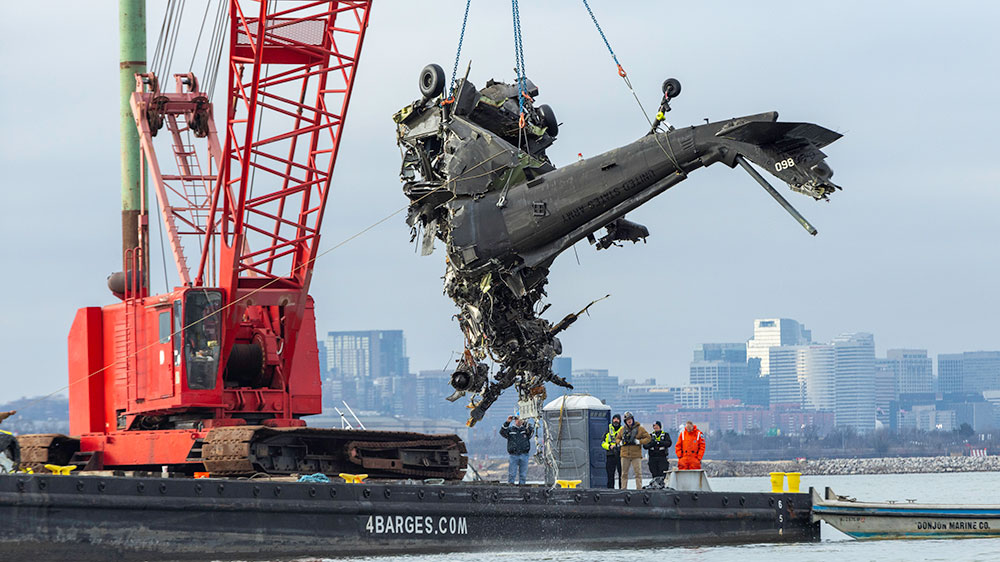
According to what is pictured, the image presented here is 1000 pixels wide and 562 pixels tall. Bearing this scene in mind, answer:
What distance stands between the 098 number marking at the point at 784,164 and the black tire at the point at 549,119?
18.2ft

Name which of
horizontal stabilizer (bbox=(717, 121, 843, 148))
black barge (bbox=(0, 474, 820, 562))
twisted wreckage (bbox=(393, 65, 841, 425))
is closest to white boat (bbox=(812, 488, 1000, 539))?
black barge (bbox=(0, 474, 820, 562))

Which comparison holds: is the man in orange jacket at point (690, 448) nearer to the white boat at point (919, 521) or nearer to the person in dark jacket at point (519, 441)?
the white boat at point (919, 521)

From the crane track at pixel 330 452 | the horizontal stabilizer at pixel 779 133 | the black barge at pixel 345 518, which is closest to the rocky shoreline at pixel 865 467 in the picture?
the crane track at pixel 330 452

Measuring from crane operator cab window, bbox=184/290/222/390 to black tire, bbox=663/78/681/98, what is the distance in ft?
29.3

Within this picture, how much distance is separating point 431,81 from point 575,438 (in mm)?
7493

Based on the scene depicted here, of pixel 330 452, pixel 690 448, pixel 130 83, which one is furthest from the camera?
pixel 130 83

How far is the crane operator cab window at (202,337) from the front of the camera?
89.0 ft

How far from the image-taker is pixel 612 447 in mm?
29609

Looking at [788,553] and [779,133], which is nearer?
[779,133]

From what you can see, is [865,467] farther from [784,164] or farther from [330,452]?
[784,164]

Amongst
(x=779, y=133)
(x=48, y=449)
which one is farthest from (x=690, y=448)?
(x=48, y=449)

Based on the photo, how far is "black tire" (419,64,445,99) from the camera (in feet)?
89.2

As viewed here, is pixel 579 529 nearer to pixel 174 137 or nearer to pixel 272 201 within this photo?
pixel 272 201

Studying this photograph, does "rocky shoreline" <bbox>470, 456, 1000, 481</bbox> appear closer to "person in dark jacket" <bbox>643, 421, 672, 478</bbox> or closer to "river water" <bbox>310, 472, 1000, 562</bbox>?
"person in dark jacket" <bbox>643, 421, 672, 478</bbox>
